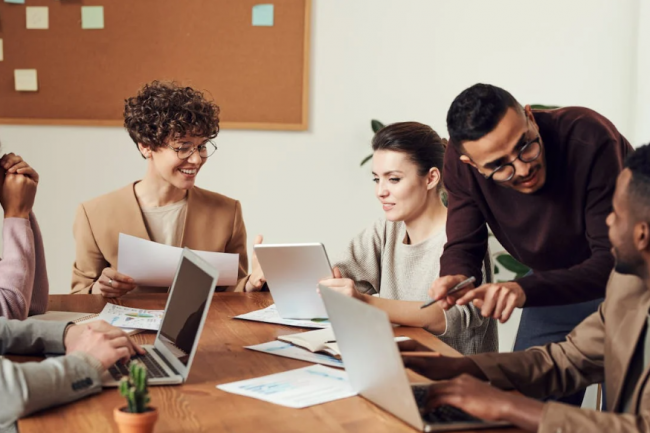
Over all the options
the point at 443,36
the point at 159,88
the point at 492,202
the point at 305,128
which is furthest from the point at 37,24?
the point at 492,202

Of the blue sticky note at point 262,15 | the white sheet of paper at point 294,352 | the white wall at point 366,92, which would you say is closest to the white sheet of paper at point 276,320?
the white sheet of paper at point 294,352

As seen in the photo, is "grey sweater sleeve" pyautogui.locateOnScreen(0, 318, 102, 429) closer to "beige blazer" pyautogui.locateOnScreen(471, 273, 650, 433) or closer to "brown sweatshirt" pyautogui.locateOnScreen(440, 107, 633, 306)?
"beige blazer" pyautogui.locateOnScreen(471, 273, 650, 433)

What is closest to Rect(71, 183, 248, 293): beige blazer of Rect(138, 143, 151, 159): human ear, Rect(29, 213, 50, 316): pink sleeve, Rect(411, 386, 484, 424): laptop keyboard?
Rect(138, 143, 151, 159): human ear

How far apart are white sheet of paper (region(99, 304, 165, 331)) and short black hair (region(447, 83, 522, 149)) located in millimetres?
872

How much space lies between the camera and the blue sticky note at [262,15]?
352 centimetres

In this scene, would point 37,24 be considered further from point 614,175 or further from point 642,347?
point 642,347

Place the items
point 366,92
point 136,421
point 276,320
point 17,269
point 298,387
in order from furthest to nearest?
point 366,92 < point 276,320 < point 17,269 < point 298,387 < point 136,421

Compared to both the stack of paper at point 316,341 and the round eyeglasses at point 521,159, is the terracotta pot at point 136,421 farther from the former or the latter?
the round eyeglasses at point 521,159

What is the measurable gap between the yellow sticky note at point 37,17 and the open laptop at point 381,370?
99.8 inches

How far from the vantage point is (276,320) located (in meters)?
2.05

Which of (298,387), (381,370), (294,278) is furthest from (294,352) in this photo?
(381,370)

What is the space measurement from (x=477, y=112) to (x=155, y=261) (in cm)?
109

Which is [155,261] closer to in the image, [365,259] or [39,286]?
[39,286]

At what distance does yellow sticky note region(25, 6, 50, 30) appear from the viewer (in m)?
3.39
